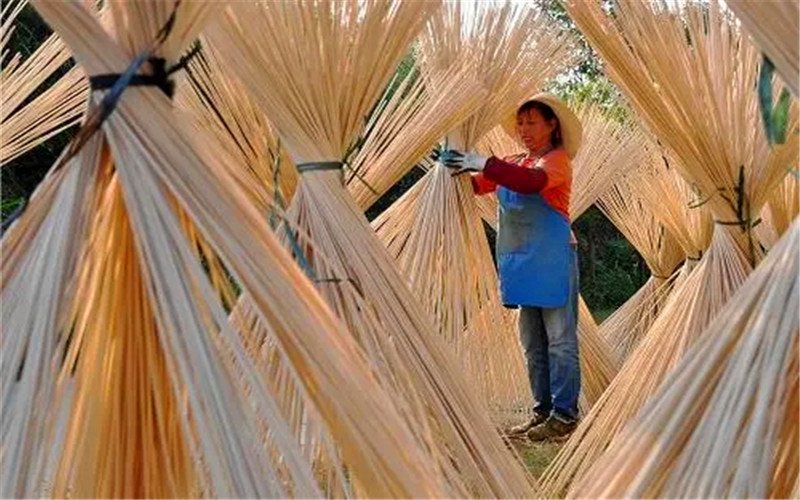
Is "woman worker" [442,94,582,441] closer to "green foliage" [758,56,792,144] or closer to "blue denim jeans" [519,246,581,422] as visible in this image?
"blue denim jeans" [519,246,581,422]

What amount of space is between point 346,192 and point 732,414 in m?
1.03

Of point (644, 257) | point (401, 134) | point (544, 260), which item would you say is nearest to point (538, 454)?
point (544, 260)

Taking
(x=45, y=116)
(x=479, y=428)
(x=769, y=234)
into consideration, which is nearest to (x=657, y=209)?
(x=769, y=234)

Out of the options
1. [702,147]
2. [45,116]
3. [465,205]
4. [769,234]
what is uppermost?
[45,116]

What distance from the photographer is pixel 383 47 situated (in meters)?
2.18

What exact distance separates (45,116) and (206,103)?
2.41 feet

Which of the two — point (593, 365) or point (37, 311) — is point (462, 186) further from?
point (37, 311)

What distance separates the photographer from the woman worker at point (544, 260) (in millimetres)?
3344

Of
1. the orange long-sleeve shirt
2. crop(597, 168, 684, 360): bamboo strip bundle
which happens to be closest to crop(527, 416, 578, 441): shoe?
the orange long-sleeve shirt

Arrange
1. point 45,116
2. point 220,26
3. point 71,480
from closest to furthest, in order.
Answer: point 71,480, point 220,26, point 45,116

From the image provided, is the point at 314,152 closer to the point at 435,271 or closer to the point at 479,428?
the point at 479,428

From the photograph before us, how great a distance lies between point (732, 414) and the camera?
1.26m

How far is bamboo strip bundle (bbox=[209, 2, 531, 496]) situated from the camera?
1948mm

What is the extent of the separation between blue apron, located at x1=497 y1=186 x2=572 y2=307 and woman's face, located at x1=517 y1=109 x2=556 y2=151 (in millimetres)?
142
